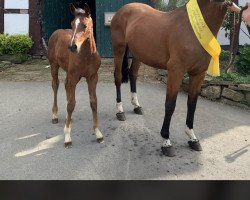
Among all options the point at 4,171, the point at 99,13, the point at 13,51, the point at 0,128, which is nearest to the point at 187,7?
the point at 4,171

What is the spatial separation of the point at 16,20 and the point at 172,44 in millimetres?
8705

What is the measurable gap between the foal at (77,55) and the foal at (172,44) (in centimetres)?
81

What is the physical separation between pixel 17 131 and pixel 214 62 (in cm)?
310

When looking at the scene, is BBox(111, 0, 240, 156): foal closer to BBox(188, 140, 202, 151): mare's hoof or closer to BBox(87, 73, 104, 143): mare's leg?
BBox(188, 140, 202, 151): mare's hoof

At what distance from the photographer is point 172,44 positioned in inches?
170

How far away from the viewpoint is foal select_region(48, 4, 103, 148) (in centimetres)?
394

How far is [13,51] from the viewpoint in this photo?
1133 centimetres

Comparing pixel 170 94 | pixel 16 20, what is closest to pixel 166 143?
pixel 170 94

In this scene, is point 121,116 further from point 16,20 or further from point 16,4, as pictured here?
point 16,4

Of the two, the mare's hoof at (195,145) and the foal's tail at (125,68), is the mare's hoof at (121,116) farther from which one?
the mare's hoof at (195,145)

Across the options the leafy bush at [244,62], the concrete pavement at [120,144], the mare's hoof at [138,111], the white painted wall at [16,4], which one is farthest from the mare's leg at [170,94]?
the white painted wall at [16,4]

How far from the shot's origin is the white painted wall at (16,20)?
11609mm

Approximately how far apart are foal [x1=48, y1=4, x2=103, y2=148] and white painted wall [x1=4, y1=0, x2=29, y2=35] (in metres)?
7.01
